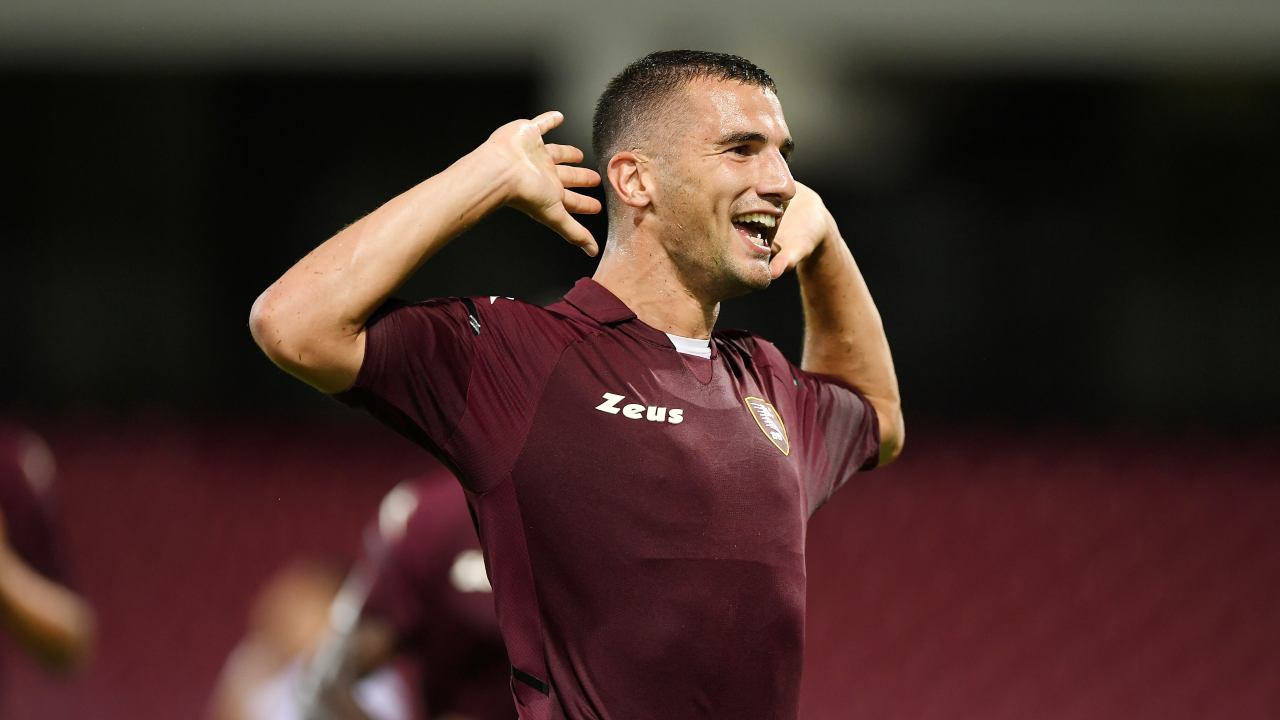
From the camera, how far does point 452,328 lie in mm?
→ 2492

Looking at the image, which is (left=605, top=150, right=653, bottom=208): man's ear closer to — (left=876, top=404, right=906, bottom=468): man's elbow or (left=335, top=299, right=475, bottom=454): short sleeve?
(left=335, top=299, right=475, bottom=454): short sleeve

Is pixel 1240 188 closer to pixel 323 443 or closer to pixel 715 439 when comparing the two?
pixel 323 443

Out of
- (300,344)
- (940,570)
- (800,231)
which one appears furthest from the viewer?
(940,570)

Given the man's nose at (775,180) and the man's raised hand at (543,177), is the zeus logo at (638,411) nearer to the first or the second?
the man's raised hand at (543,177)

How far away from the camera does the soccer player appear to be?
7.89ft

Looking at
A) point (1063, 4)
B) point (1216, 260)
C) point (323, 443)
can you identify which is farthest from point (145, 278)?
point (1216, 260)

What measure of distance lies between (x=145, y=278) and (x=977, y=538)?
5.11 meters

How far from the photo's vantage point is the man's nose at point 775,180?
8.84ft

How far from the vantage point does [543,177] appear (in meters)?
2.54

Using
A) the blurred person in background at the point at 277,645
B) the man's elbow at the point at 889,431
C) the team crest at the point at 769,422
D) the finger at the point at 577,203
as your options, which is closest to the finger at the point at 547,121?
the finger at the point at 577,203

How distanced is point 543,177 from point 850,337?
925 mm

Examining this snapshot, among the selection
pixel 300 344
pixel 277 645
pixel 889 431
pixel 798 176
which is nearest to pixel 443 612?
pixel 889 431

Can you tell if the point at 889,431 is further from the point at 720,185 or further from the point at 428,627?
the point at 428,627

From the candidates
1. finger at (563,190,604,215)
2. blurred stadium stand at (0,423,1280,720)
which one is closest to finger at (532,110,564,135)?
finger at (563,190,604,215)
